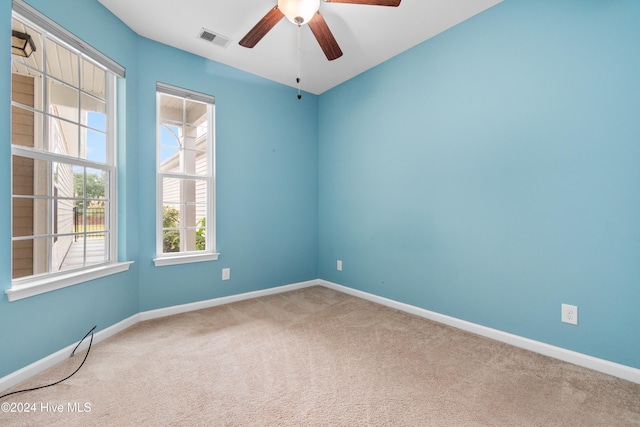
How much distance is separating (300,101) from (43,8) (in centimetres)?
257

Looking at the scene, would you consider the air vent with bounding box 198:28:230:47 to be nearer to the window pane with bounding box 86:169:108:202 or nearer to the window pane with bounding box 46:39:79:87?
the window pane with bounding box 46:39:79:87

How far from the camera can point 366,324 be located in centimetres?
268

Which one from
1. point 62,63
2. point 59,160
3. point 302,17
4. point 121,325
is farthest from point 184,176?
point 302,17

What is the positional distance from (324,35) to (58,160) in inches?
84.6

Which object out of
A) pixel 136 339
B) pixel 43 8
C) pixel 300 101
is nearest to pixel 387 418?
pixel 136 339

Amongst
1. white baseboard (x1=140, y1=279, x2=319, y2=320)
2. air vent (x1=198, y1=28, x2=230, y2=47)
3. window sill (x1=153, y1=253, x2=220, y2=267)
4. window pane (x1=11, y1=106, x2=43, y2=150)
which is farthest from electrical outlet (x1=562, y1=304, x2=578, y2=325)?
window pane (x1=11, y1=106, x2=43, y2=150)

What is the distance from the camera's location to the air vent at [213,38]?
265 cm

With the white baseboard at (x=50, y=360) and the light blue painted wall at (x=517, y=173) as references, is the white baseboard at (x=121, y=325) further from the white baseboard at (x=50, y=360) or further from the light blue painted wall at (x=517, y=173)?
the light blue painted wall at (x=517, y=173)

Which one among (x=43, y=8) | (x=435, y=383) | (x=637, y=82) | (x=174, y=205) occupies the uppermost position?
(x=43, y=8)

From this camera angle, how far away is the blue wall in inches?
72.5

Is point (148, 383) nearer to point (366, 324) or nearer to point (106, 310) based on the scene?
point (106, 310)

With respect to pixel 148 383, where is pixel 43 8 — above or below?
above

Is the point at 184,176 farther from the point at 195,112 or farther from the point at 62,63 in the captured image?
the point at 62,63

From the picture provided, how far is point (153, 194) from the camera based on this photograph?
9.18 feet
